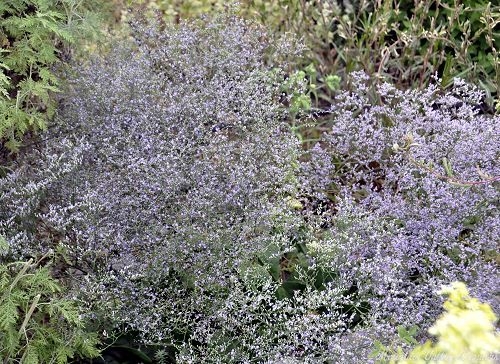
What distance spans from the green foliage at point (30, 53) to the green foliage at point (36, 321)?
2.15 ft

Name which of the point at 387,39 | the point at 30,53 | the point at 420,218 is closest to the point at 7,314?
the point at 30,53

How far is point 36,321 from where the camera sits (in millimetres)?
2734

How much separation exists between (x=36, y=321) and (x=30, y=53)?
3.80 ft

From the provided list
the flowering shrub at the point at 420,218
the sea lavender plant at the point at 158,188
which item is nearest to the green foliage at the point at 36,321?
the sea lavender plant at the point at 158,188

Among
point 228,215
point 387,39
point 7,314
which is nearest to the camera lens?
point 7,314

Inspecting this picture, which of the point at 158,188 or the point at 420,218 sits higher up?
the point at 158,188

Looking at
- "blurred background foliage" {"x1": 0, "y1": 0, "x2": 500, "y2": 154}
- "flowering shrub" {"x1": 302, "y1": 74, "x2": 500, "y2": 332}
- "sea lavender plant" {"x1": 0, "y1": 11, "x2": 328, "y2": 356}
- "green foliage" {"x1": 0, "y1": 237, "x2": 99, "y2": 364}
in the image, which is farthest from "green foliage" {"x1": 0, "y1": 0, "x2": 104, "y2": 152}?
"flowering shrub" {"x1": 302, "y1": 74, "x2": 500, "y2": 332}

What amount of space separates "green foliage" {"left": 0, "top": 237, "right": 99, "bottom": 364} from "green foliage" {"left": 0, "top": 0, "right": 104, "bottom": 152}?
0.66m

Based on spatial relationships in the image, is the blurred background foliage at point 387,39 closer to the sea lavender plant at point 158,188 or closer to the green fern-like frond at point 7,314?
the sea lavender plant at point 158,188

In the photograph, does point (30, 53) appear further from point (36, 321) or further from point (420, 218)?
point (420, 218)

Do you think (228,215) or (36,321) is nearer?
(36,321)

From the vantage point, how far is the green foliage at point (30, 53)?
2.91 meters

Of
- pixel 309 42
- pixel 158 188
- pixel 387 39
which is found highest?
pixel 158 188

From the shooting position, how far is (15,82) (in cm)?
318
